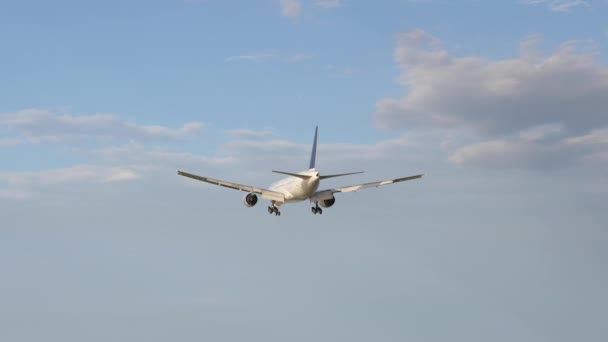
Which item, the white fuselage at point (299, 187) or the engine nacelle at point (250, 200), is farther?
the engine nacelle at point (250, 200)

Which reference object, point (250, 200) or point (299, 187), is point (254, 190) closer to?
point (250, 200)

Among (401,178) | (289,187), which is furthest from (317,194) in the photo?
(401,178)

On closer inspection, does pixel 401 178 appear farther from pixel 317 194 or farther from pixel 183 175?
pixel 183 175

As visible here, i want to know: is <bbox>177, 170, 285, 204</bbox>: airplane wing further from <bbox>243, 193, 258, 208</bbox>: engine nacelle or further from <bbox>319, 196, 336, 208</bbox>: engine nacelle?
<bbox>319, 196, 336, 208</bbox>: engine nacelle

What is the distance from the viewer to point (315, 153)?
438ft

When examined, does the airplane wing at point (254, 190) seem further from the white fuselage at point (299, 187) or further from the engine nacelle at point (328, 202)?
the engine nacelle at point (328, 202)

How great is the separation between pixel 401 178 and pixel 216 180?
27.8 meters

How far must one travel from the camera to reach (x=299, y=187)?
116 m

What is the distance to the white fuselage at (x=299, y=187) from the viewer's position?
11271 centimetres

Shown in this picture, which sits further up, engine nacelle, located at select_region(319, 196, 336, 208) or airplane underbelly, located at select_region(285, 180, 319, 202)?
airplane underbelly, located at select_region(285, 180, 319, 202)

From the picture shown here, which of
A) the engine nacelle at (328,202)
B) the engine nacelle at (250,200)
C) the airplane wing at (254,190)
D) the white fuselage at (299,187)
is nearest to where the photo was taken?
the white fuselage at (299,187)

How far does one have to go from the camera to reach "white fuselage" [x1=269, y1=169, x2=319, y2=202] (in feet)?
370

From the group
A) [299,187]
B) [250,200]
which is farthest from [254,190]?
[299,187]

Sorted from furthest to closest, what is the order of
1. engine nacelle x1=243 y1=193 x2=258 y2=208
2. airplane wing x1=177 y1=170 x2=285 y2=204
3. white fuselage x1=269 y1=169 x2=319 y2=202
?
engine nacelle x1=243 y1=193 x2=258 y2=208 < airplane wing x1=177 y1=170 x2=285 y2=204 < white fuselage x1=269 y1=169 x2=319 y2=202
